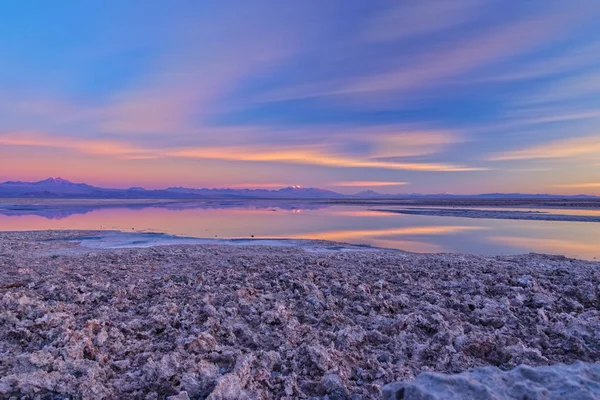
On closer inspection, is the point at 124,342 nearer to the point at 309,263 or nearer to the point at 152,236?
the point at 309,263

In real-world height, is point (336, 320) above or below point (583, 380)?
below

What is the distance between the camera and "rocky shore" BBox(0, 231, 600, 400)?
364 cm

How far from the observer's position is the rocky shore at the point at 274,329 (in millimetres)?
3643

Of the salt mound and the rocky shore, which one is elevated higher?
the salt mound

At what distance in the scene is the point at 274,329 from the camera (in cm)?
497

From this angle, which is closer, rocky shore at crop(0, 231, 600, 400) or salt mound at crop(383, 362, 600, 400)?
salt mound at crop(383, 362, 600, 400)

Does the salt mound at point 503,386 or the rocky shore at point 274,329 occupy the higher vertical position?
the salt mound at point 503,386

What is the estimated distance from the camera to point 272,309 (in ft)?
18.4

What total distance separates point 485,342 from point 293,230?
17855mm

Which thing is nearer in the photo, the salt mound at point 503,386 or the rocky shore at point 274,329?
the salt mound at point 503,386

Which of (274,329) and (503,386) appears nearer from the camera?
(503,386)

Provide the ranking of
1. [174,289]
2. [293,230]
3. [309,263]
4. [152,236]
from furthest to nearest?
[293,230], [152,236], [309,263], [174,289]

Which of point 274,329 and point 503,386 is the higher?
point 503,386

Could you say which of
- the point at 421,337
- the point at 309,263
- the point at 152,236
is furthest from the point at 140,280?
the point at 152,236
